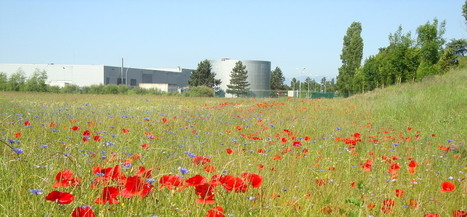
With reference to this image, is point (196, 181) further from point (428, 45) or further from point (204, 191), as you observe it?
point (428, 45)

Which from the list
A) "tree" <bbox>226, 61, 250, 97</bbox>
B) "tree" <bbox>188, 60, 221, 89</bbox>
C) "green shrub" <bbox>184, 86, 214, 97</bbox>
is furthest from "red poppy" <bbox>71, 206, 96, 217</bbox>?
"tree" <bbox>188, 60, 221, 89</bbox>

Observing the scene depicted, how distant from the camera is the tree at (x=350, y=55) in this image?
50906 mm

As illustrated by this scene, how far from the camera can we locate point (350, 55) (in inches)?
2030

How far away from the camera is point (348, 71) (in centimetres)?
5150

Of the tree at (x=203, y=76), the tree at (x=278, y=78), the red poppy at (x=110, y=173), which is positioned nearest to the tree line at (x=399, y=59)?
the red poppy at (x=110, y=173)

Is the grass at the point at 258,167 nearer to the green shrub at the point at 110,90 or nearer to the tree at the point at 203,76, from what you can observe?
the green shrub at the point at 110,90

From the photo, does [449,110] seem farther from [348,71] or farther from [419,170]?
[348,71]

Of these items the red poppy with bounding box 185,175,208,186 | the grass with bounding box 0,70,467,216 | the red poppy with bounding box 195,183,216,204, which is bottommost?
the grass with bounding box 0,70,467,216

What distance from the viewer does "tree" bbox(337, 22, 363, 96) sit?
50.9m

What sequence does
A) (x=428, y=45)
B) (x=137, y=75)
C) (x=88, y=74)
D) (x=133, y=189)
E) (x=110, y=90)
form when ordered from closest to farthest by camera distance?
(x=133, y=189), (x=428, y=45), (x=110, y=90), (x=88, y=74), (x=137, y=75)

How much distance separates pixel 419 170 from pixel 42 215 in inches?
133

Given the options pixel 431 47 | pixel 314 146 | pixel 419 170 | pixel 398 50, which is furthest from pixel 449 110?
pixel 398 50

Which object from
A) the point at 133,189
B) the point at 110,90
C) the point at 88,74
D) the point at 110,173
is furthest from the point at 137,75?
the point at 133,189

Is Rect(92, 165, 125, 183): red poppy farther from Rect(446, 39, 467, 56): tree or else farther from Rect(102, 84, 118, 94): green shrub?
Rect(446, 39, 467, 56): tree
